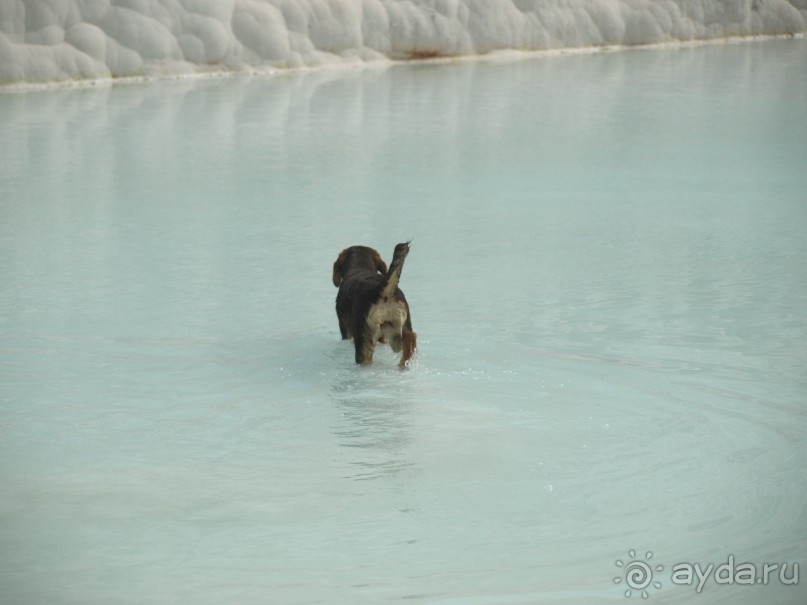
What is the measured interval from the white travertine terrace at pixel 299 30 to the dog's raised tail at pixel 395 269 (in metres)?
11.4

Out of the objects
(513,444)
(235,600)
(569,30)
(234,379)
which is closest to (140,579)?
(235,600)

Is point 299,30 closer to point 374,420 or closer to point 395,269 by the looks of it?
point 395,269

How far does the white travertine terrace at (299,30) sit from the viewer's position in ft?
47.6

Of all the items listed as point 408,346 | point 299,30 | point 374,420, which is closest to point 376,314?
point 408,346

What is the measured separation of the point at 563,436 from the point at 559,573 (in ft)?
2.90

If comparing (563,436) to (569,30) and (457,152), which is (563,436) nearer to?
(457,152)

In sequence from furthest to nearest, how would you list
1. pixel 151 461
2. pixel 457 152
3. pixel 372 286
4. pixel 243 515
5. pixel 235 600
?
pixel 457 152 < pixel 372 286 < pixel 151 461 < pixel 243 515 < pixel 235 600

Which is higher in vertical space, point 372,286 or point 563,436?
point 372,286

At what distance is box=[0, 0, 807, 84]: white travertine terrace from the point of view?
14523mm

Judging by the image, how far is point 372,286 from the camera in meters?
4.13

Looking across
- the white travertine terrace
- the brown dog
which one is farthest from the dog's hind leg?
the white travertine terrace

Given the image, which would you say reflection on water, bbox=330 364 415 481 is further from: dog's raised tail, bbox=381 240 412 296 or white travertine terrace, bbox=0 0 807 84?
white travertine terrace, bbox=0 0 807 84

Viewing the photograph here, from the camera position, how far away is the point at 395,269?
3.89 meters

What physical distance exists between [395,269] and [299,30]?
42.7 ft
